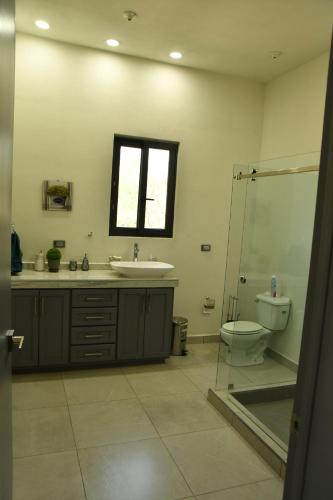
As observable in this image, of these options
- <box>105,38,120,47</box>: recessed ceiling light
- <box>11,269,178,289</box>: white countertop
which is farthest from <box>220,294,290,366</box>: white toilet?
<box>105,38,120,47</box>: recessed ceiling light

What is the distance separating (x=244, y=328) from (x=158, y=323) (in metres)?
0.84

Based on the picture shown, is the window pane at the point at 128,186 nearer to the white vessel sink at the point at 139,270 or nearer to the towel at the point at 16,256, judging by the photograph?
the white vessel sink at the point at 139,270

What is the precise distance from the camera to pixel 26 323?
3.12m

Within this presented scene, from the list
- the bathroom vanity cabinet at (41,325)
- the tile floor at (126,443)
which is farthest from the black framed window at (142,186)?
the tile floor at (126,443)

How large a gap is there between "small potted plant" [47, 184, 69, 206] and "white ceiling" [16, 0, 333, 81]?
1402 millimetres

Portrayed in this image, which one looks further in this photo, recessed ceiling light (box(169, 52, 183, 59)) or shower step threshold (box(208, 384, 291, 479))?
→ recessed ceiling light (box(169, 52, 183, 59))

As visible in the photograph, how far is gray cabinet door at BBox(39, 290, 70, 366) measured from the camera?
10.4 feet

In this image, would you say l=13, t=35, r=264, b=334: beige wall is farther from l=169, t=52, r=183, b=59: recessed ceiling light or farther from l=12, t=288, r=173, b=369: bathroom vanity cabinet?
l=12, t=288, r=173, b=369: bathroom vanity cabinet

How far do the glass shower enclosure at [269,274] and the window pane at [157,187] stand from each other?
0.81 metres

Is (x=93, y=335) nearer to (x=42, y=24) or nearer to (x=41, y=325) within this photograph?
(x=41, y=325)

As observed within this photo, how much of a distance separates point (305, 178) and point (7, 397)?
2.83 metres

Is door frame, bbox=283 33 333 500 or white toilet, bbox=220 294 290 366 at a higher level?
door frame, bbox=283 33 333 500

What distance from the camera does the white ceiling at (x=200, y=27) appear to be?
8.86 ft

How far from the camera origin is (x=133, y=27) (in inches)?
121
